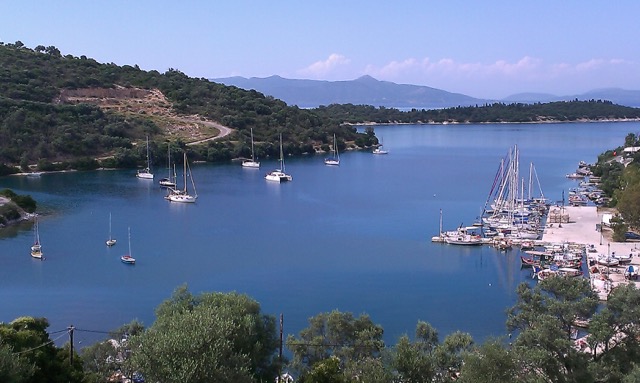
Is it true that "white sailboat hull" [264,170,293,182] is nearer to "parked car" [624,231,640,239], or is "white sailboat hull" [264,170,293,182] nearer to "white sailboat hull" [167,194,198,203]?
"white sailboat hull" [167,194,198,203]

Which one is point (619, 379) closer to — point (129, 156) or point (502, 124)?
point (129, 156)

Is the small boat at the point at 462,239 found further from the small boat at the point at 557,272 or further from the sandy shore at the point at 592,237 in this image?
the small boat at the point at 557,272

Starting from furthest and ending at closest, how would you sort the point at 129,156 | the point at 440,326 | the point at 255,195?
the point at 129,156
the point at 255,195
the point at 440,326

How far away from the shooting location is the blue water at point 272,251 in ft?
65.0

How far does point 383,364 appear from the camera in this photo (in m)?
11.0

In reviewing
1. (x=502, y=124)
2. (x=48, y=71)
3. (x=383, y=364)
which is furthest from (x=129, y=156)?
(x=502, y=124)

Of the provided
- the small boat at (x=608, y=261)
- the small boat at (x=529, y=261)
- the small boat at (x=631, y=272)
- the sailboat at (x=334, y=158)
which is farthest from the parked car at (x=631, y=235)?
the sailboat at (x=334, y=158)

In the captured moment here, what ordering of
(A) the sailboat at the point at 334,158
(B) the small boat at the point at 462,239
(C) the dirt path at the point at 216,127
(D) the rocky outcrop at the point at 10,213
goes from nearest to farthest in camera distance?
(B) the small boat at the point at 462,239 < (D) the rocky outcrop at the point at 10,213 < (A) the sailboat at the point at 334,158 < (C) the dirt path at the point at 216,127

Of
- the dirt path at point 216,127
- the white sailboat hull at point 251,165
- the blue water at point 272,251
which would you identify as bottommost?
the blue water at point 272,251

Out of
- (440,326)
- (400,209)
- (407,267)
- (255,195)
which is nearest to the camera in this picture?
(440,326)

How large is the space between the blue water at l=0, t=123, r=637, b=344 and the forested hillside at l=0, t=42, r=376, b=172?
14.3ft

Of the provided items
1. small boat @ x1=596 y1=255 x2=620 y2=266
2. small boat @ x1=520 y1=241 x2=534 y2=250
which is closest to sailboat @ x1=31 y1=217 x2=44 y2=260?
small boat @ x1=520 y1=241 x2=534 y2=250

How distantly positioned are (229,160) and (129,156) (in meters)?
9.32

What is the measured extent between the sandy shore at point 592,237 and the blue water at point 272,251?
→ 110 inches
